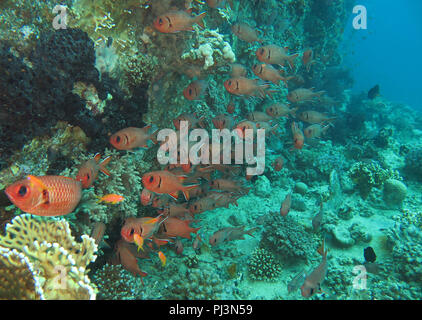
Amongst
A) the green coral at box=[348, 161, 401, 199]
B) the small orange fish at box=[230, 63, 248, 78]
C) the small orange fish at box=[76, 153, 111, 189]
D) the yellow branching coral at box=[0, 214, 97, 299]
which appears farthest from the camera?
the green coral at box=[348, 161, 401, 199]

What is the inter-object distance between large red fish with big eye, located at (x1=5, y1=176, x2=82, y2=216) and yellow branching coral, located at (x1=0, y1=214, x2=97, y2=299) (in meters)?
0.57

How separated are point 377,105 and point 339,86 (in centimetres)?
315

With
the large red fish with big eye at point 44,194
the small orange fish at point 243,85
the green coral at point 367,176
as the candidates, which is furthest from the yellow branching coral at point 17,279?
the green coral at point 367,176

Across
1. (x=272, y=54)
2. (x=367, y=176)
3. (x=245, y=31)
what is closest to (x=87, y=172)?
(x=272, y=54)

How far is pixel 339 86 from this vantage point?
17766 millimetres

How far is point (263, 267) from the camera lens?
16.2 feet

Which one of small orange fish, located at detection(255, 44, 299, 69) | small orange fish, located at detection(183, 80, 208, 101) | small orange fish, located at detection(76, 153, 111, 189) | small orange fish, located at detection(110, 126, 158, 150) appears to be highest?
small orange fish, located at detection(255, 44, 299, 69)

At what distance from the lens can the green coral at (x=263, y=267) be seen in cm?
491

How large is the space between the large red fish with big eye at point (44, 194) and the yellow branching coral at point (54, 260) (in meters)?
0.57

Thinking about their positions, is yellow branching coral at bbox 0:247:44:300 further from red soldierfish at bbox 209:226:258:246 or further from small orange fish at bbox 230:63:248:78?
small orange fish at bbox 230:63:248:78

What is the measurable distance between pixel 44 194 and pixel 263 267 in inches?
170

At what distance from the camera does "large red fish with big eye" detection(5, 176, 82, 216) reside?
81.3 inches

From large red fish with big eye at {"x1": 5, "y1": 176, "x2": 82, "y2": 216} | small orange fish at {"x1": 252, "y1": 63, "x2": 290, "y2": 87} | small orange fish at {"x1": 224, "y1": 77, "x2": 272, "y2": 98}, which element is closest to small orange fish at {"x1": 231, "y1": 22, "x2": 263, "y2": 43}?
small orange fish at {"x1": 252, "y1": 63, "x2": 290, "y2": 87}
